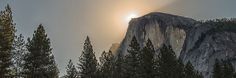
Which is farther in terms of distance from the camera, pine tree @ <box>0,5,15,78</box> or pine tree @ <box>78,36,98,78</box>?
pine tree @ <box>78,36,98,78</box>

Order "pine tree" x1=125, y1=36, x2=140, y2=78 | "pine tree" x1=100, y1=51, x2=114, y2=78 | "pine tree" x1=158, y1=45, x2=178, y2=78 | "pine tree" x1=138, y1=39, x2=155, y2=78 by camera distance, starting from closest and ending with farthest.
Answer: "pine tree" x1=138, y1=39, x2=155, y2=78 → "pine tree" x1=125, y1=36, x2=140, y2=78 → "pine tree" x1=158, y1=45, x2=178, y2=78 → "pine tree" x1=100, y1=51, x2=114, y2=78

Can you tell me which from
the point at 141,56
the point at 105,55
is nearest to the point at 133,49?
the point at 141,56

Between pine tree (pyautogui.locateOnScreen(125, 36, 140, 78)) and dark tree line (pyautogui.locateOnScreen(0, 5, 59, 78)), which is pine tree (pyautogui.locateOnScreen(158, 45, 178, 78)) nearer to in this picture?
pine tree (pyautogui.locateOnScreen(125, 36, 140, 78))

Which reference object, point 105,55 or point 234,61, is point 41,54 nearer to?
point 105,55

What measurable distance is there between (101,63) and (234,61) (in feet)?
387

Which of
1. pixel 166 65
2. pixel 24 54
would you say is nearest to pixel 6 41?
pixel 24 54

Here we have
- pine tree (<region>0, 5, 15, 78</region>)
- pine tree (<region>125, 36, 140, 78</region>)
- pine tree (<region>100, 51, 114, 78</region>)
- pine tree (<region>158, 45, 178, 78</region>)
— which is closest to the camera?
pine tree (<region>0, 5, 15, 78</region>)

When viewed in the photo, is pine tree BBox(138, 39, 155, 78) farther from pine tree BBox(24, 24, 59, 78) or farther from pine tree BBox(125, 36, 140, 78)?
pine tree BBox(24, 24, 59, 78)

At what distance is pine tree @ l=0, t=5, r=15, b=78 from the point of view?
38.9 meters

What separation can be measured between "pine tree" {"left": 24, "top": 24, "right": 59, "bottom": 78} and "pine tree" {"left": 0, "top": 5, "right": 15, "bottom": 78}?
11.8 ft

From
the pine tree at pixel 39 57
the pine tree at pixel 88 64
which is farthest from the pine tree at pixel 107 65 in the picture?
the pine tree at pixel 39 57

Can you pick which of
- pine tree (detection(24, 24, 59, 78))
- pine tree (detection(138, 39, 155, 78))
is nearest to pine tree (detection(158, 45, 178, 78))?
pine tree (detection(138, 39, 155, 78))

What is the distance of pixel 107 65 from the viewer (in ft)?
245

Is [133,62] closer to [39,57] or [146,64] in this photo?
[146,64]
